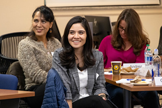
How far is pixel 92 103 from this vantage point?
1848 millimetres

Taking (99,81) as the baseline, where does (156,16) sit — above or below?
above

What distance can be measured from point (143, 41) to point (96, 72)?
0.99 meters

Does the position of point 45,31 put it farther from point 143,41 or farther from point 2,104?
point 2,104

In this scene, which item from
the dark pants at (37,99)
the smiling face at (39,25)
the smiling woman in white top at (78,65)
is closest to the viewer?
the smiling woman in white top at (78,65)

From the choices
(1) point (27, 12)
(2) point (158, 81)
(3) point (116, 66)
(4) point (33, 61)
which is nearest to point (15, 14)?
(1) point (27, 12)

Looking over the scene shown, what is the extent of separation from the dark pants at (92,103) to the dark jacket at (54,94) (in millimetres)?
117

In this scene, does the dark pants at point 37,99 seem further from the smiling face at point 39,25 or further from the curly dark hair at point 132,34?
the curly dark hair at point 132,34

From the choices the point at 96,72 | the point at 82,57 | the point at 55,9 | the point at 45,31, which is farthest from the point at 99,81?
the point at 55,9

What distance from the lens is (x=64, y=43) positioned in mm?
2104

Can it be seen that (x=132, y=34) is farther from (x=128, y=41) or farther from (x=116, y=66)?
(x=116, y=66)

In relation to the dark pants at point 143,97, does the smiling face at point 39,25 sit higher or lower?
higher

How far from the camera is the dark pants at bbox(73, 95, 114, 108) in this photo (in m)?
1.82

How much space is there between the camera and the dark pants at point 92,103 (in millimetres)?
1815

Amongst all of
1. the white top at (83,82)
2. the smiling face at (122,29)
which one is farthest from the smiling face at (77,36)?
the smiling face at (122,29)
